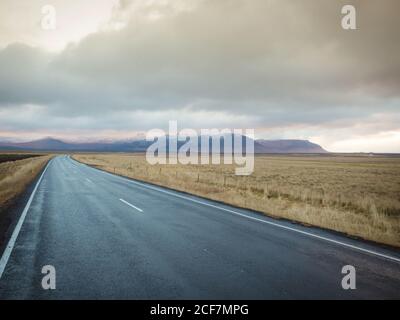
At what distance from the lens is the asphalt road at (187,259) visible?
4898mm

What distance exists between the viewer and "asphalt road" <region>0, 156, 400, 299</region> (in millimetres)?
4898

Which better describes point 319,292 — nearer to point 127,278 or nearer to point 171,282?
point 171,282

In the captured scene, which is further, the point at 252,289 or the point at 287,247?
the point at 287,247

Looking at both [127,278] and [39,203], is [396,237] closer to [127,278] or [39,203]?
[127,278]

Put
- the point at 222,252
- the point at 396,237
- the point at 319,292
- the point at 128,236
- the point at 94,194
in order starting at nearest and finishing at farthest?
the point at 319,292 → the point at 222,252 → the point at 128,236 → the point at 396,237 → the point at 94,194

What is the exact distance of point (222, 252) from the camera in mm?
6934

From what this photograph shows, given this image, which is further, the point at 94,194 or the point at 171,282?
the point at 94,194

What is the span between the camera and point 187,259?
6383 millimetres

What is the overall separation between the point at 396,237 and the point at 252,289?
19.2 feet
